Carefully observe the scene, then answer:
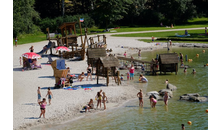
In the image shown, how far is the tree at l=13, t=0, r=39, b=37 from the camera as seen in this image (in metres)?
59.8

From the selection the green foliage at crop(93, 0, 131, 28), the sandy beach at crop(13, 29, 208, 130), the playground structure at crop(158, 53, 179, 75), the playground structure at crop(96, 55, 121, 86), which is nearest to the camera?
the sandy beach at crop(13, 29, 208, 130)

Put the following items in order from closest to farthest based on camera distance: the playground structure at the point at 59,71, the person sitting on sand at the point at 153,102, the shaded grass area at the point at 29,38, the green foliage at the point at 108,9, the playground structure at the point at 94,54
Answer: the person sitting on sand at the point at 153,102 < the playground structure at the point at 59,71 < the playground structure at the point at 94,54 < the shaded grass area at the point at 29,38 < the green foliage at the point at 108,9

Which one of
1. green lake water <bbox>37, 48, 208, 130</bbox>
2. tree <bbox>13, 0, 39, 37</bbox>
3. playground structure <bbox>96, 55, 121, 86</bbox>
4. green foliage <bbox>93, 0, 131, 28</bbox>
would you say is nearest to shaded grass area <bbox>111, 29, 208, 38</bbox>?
green foliage <bbox>93, 0, 131, 28</bbox>

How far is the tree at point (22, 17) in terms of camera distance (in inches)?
2355

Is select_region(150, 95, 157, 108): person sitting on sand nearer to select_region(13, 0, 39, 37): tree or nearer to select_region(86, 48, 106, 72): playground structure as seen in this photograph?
select_region(86, 48, 106, 72): playground structure

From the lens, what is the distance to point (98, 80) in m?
32.6

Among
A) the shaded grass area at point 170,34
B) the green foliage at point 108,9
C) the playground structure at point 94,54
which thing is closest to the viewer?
the playground structure at point 94,54

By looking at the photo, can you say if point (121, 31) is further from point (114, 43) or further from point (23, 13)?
point (23, 13)

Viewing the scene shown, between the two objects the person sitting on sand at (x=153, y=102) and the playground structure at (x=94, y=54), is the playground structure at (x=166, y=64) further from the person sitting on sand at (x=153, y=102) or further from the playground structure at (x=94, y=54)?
the person sitting on sand at (x=153, y=102)

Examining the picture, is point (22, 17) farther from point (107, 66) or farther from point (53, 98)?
point (53, 98)

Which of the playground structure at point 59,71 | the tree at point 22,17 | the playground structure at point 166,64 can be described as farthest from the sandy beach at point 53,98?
the tree at point 22,17

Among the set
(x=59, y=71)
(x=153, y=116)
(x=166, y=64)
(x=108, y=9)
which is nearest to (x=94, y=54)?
(x=59, y=71)

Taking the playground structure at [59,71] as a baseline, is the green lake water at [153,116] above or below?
below
